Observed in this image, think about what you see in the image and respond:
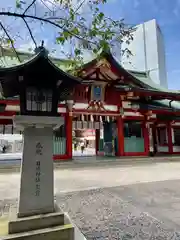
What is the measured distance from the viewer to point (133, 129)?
13.1 m

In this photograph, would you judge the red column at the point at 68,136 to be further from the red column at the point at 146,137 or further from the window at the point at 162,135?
the window at the point at 162,135

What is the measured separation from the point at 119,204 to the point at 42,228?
2.15m

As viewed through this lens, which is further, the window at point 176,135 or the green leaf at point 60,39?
the window at point 176,135

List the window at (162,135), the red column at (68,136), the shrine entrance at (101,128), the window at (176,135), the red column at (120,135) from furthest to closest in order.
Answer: the window at (162,135), the window at (176,135), the shrine entrance at (101,128), the red column at (120,135), the red column at (68,136)

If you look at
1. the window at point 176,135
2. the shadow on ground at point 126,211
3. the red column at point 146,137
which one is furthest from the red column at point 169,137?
the shadow on ground at point 126,211

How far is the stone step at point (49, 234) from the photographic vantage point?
2527 mm

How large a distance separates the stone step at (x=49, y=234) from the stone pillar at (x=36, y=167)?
0.27m

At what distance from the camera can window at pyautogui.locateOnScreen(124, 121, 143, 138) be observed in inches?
503

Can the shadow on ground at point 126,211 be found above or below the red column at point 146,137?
below

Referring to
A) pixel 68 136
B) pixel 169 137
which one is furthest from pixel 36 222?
pixel 169 137

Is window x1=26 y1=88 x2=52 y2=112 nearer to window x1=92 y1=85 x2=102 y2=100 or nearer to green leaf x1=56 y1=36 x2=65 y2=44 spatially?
green leaf x1=56 y1=36 x2=65 y2=44

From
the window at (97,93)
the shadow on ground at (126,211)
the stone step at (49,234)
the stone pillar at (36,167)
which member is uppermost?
the window at (97,93)

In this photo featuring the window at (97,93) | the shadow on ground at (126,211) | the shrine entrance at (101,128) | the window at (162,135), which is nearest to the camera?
the shadow on ground at (126,211)

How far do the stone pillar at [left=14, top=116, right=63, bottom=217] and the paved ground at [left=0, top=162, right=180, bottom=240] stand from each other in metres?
0.92
